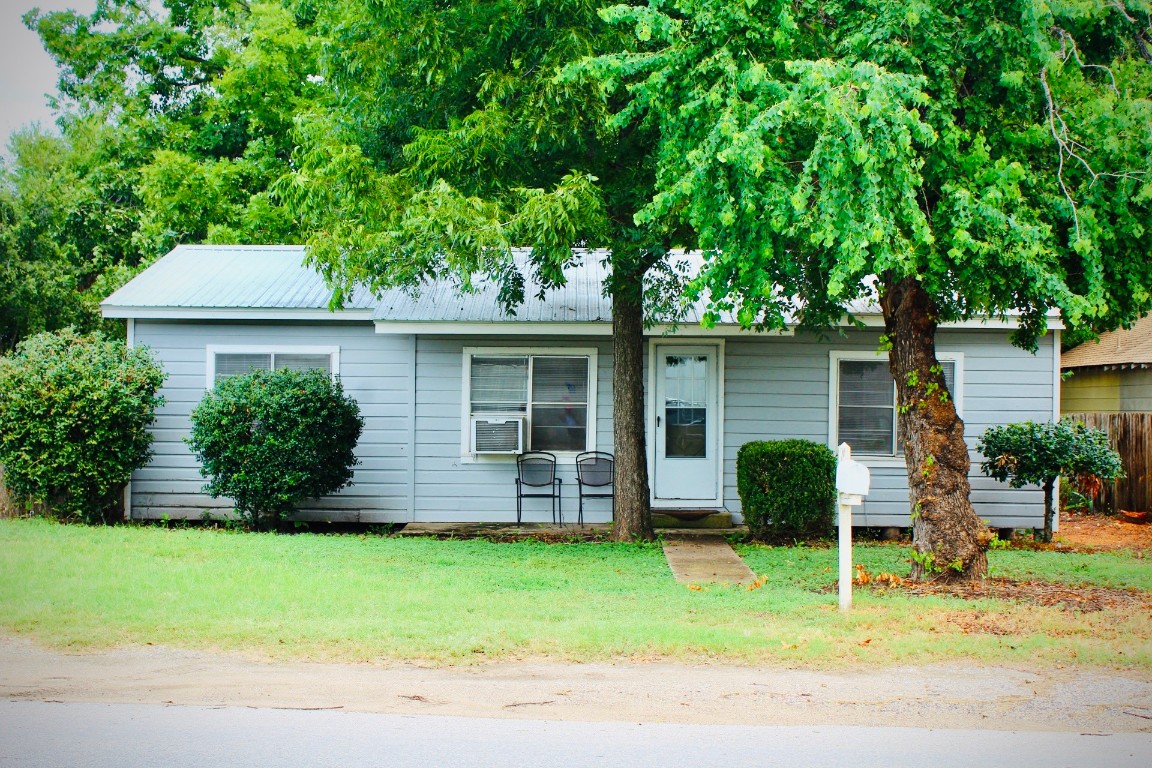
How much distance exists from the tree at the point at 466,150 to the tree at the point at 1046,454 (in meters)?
5.56

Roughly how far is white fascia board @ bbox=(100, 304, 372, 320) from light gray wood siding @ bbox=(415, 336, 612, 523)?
1.24 m

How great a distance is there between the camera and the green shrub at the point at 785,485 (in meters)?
11.9

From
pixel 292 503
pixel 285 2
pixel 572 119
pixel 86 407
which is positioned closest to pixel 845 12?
pixel 572 119

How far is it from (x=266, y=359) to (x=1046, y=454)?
418 inches

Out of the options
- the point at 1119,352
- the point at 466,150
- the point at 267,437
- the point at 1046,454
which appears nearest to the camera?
the point at 466,150

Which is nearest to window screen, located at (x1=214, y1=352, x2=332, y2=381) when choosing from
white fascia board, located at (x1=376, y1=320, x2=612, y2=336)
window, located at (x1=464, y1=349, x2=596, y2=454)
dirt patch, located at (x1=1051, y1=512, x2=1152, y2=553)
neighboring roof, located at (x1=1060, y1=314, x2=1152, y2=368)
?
white fascia board, located at (x1=376, y1=320, x2=612, y2=336)

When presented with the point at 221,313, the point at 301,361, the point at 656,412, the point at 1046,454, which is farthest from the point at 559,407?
the point at 1046,454

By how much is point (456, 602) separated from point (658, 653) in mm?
2113

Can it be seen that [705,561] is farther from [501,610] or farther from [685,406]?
[685,406]

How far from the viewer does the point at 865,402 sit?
13.8m

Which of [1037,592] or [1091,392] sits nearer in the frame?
[1037,592]

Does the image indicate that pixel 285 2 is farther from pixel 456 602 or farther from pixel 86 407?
pixel 456 602

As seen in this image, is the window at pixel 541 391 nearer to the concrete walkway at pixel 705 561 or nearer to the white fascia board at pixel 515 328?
the white fascia board at pixel 515 328

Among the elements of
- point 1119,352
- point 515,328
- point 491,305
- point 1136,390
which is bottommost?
point 1136,390
